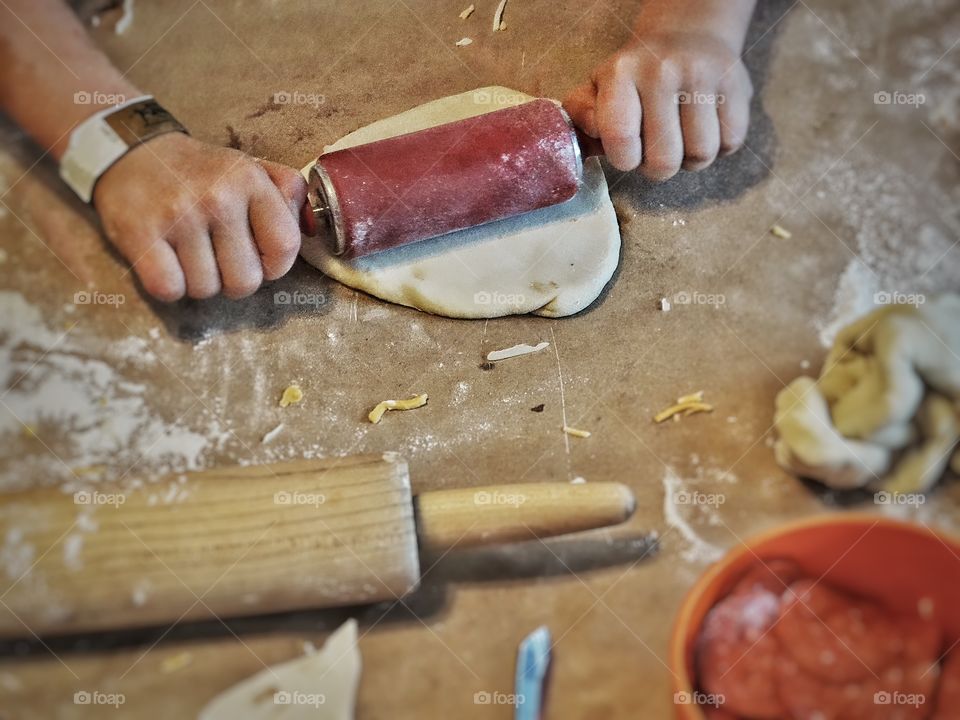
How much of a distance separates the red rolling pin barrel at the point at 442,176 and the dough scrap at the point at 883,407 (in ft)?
1.30

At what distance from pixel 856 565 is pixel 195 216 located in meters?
0.83

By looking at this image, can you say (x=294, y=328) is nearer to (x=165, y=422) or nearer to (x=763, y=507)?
(x=165, y=422)

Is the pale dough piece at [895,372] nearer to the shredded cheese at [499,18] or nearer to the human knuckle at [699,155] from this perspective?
the human knuckle at [699,155]

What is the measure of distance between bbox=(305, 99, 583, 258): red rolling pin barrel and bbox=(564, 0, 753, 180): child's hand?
2.8 inches

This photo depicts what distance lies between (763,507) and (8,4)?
1.07 meters

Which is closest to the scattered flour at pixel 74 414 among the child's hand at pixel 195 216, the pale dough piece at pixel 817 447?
the child's hand at pixel 195 216

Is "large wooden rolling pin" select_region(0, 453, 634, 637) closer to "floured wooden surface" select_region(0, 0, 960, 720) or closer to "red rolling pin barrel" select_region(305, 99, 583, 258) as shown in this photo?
"floured wooden surface" select_region(0, 0, 960, 720)

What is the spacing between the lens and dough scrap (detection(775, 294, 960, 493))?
0.92m

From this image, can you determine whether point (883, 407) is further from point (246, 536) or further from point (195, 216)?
point (195, 216)

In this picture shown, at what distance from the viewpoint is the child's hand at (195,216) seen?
937 mm

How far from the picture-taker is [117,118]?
942 mm

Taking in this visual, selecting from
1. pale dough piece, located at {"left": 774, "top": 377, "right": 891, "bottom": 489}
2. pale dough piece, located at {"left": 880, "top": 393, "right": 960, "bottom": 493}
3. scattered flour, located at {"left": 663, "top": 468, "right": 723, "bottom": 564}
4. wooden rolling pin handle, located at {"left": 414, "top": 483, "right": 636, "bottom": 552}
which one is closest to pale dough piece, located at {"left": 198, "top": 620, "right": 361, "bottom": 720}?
wooden rolling pin handle, located at {"left": 414, "top": 483, "right": 636, "bottom": 552}

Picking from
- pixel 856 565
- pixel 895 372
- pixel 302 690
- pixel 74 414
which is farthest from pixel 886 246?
pixel 74 414

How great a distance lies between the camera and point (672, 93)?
3.46 ft
